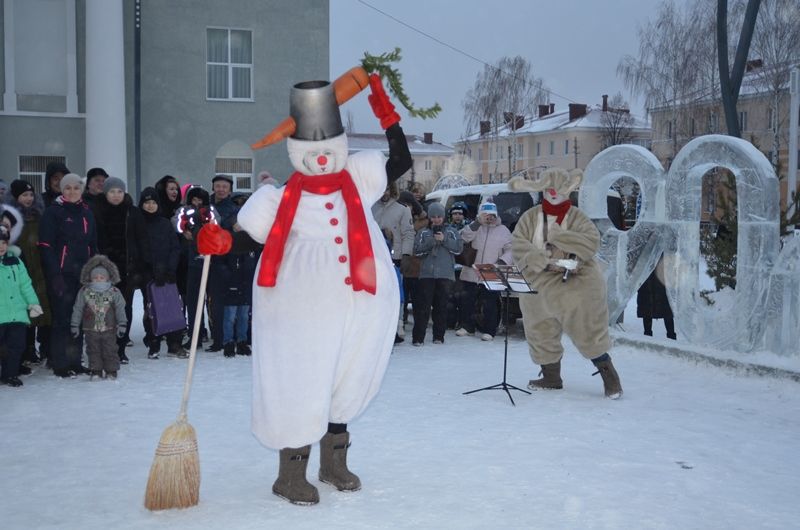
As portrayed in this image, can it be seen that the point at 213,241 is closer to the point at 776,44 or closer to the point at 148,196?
the point at 148,196

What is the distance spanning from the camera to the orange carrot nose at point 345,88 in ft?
16.1

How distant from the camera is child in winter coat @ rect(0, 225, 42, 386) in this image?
25.5 feet

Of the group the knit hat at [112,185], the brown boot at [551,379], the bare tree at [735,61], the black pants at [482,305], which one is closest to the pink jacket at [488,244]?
the black pants at [482,305]

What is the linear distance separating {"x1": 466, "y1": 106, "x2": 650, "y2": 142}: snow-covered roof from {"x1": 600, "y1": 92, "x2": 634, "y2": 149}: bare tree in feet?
14.7

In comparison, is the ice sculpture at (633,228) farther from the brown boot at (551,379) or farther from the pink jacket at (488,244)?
the brown boot at (551,379)

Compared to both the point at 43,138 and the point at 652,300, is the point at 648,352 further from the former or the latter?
the point at 43,138

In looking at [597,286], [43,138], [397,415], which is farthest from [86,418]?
[43,138]

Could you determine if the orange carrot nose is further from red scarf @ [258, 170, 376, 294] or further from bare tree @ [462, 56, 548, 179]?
bare tree @ [462, 56, 548, 179]

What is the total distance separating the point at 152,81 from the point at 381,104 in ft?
54.0

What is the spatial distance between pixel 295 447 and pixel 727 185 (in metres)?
9.52

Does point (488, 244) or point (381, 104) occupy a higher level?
point (381, 104)

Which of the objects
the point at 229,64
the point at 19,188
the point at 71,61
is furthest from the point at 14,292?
the point at 229,64

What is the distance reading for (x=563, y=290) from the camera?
7.72m

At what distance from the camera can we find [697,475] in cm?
553
